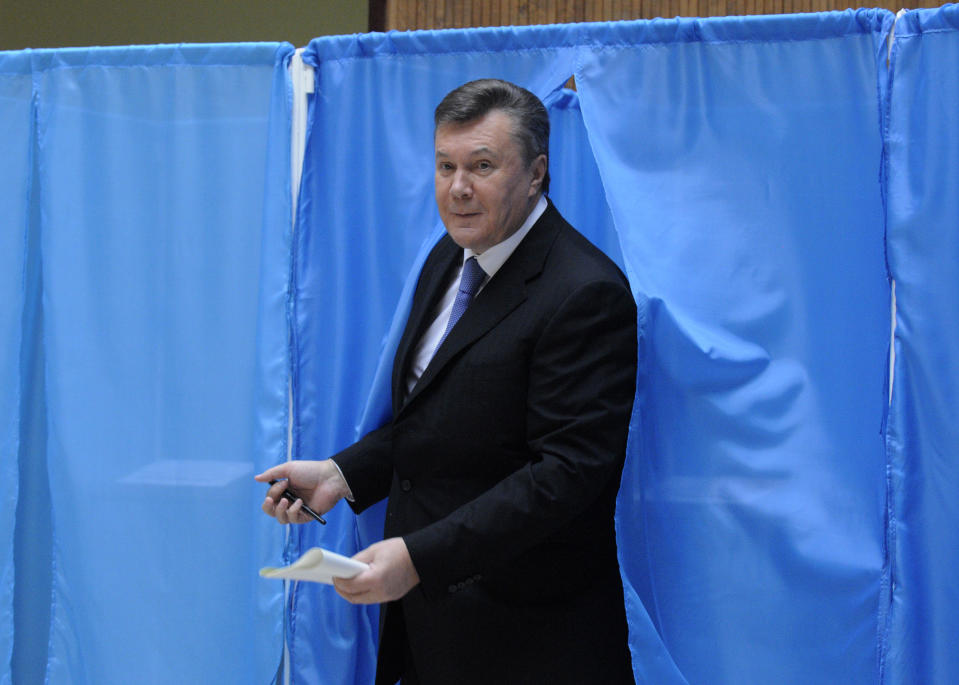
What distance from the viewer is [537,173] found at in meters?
1.65

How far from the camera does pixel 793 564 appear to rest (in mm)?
1752

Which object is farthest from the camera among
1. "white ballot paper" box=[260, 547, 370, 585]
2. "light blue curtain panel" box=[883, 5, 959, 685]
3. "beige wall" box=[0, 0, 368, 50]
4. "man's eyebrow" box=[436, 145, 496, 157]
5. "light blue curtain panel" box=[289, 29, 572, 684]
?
"beige wall" box=[0, 0, 368, 50]

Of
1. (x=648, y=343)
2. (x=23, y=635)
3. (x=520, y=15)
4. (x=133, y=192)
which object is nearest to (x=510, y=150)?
(x=648, y=343)

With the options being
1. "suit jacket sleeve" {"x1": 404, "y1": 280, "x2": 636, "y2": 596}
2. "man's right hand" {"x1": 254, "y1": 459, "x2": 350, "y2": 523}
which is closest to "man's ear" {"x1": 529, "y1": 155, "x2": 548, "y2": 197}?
"suit jacket sleeve" {"x1": 404, "y1": 280, "x2": 636, "y2": 596}

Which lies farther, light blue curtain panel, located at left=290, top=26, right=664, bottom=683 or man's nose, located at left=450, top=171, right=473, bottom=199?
light blue curtain panel, located at left=290, top=26, right=664, bottom=683

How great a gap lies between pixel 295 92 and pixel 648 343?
2.98ft

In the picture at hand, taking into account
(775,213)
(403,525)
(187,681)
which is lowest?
(187,681)

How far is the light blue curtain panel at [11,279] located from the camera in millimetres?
2162

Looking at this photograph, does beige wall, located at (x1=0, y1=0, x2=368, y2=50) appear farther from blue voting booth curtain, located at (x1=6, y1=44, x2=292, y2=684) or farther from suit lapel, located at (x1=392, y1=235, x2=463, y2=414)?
suit lapel, located at (x1=392, y1=235, x2=463, y2=414)

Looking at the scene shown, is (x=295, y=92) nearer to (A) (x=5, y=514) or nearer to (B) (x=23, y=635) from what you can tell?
(A) (x=5, y=514)

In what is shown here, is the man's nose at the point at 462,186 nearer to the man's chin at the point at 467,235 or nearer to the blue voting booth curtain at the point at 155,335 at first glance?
the man's chin at the point at 467,235

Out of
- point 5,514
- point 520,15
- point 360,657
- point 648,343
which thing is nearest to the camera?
point 648,343

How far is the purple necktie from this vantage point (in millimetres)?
1685

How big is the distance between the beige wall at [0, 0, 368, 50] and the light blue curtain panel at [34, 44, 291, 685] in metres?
1.96
